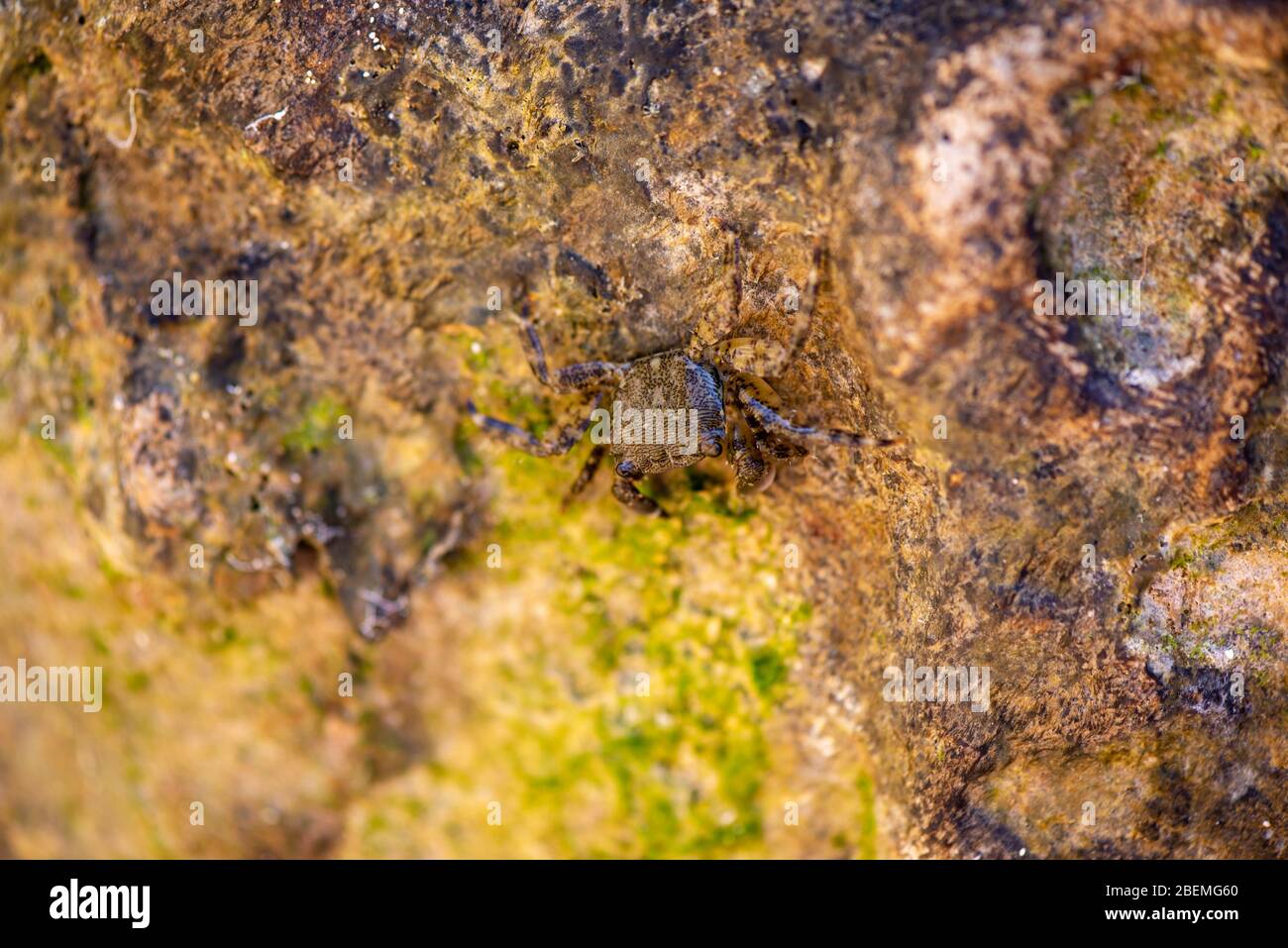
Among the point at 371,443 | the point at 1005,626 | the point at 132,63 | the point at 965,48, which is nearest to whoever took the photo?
the point at 965,48

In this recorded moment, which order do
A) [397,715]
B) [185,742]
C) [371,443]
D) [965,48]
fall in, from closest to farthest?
1. [965,48]
2. [371,443]
3. [397,715]
4. [185,742]

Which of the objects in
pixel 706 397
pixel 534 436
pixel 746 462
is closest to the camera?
pixel 706 397

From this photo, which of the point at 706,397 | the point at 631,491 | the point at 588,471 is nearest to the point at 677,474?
the point at 631,491

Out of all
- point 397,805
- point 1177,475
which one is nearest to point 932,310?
point 1177,475

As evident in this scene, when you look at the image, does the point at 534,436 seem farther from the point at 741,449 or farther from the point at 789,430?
the point at 789,430

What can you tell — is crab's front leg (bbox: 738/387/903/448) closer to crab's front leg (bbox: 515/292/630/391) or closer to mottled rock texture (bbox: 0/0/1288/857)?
mottled rock texture (bbox: 0/0/1288/857)
